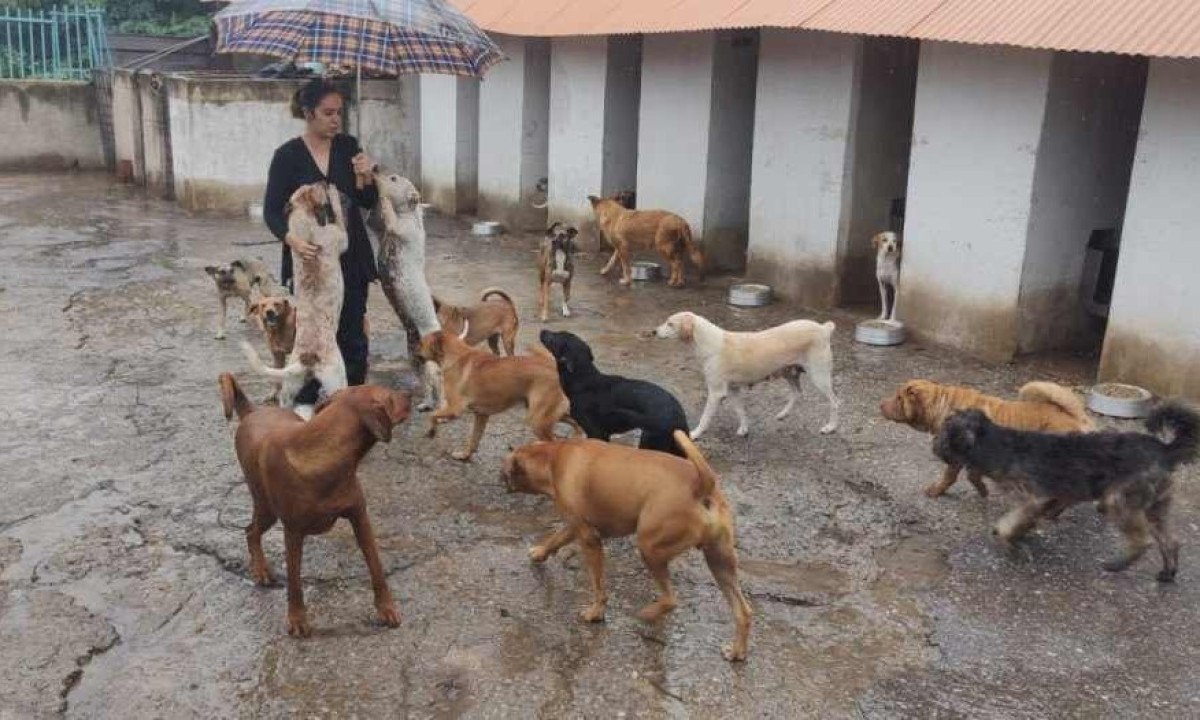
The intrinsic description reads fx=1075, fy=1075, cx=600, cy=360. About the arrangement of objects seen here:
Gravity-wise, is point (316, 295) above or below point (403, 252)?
below

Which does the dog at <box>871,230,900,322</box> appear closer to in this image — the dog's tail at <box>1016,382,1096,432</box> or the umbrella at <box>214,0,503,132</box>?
the dog's tail at <box>1016,382,1096,432</box>

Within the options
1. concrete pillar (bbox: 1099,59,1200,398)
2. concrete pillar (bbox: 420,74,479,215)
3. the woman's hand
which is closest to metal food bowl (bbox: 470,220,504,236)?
concrete pillar (bbox: 420,74,479,215)

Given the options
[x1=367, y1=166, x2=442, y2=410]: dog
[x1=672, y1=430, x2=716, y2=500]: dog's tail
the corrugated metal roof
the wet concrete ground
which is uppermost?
the corrugated metal roof

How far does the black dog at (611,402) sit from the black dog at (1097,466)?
4.64ft

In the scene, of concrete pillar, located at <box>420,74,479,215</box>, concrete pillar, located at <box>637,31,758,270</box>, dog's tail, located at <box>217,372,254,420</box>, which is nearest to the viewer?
dog's tail, located at <box>217,372,254,420</box>

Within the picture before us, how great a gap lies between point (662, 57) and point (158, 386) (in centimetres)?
694

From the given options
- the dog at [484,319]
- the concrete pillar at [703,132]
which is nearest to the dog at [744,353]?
the dog at [484,319]

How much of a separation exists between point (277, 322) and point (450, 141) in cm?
898

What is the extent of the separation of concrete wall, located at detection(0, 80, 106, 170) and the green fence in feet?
1.45

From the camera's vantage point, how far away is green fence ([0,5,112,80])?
60.9 feet

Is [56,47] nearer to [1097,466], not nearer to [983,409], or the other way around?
[983,409]

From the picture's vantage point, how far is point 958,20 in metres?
8.24

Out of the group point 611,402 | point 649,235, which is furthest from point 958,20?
point 611,402

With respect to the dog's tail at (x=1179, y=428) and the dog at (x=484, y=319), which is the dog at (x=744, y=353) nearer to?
the dog at (x=484, y=319)
